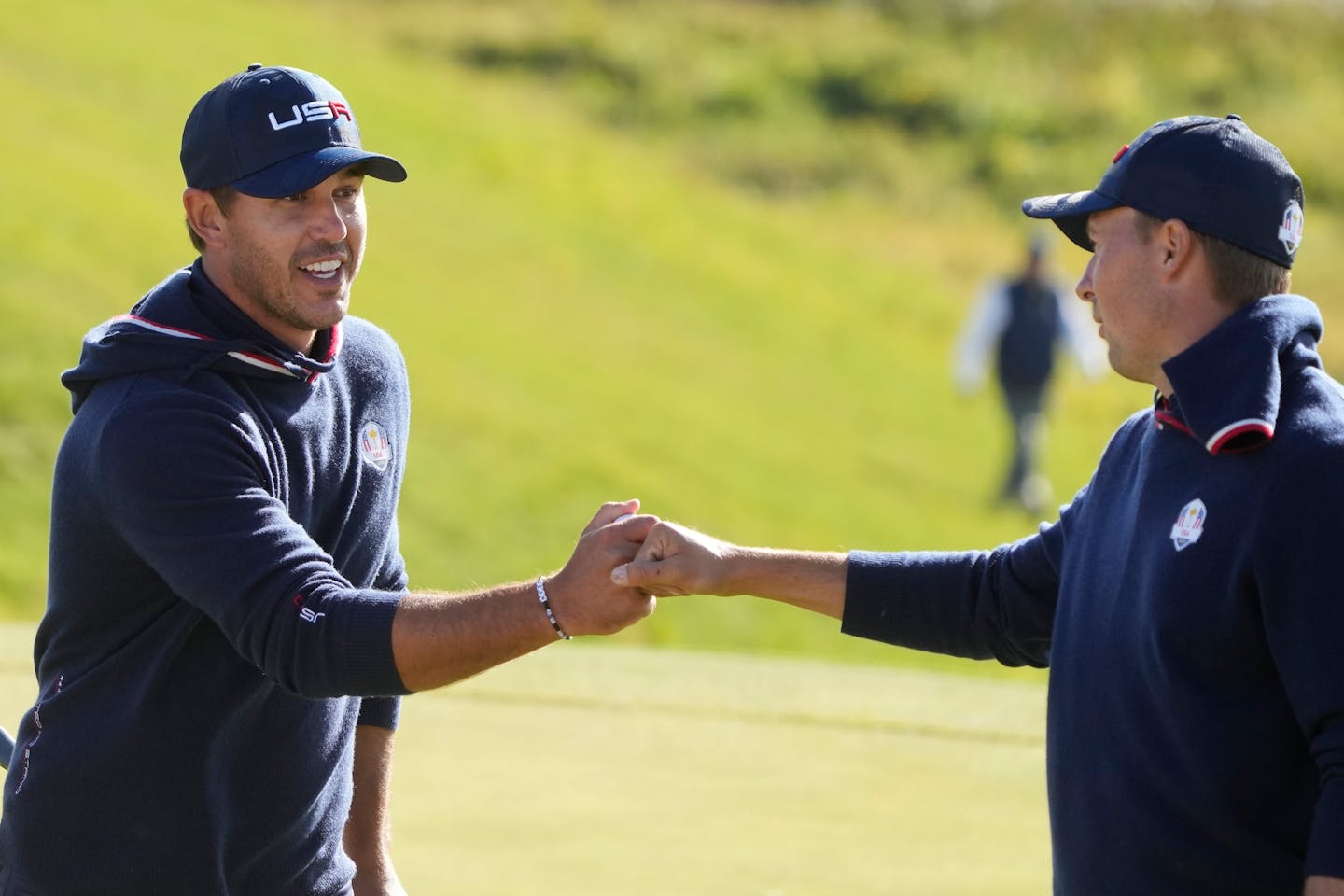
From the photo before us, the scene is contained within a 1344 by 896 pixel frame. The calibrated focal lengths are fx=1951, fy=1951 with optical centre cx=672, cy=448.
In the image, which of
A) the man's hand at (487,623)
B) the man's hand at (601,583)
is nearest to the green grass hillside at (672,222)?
the man's hand at (601,583)

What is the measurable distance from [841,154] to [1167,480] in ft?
108

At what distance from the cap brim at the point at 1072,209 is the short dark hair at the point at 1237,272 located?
185mm

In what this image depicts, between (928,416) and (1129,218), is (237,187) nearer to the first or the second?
(1129,218)

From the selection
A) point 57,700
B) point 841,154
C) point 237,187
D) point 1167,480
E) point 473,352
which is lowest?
point 57,700

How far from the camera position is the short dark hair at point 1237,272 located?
10.6 ft

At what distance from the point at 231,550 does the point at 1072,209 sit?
5.06ft

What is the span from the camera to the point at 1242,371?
3109 mm

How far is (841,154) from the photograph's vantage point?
3562 centimetres

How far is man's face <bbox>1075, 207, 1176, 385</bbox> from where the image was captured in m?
3.28

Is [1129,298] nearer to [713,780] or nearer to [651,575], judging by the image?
[651,575]

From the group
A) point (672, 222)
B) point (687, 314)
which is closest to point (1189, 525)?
point (687, 314)

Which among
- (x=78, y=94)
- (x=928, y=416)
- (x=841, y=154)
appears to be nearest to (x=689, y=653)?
(x=928, y=416)

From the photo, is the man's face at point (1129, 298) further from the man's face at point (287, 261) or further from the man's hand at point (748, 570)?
the man's face at point (287, 261)

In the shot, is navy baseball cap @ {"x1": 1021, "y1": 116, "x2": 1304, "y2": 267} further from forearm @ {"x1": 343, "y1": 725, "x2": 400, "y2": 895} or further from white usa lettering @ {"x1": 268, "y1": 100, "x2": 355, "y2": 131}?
forearm @ {"x1": 343, "y1": 725, "x2": 400, "y2": 895}
